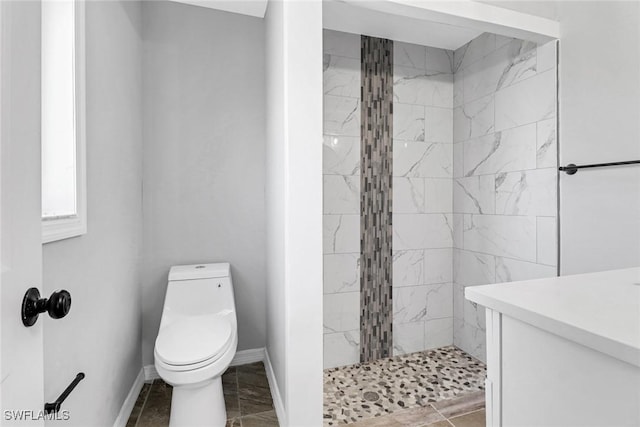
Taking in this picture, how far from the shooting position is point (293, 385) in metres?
1.53

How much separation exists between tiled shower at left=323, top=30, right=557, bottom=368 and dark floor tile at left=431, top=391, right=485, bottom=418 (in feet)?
1.74

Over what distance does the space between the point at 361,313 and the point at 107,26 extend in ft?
7.47

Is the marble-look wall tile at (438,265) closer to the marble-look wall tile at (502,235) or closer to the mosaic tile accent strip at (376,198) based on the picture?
the marble-look wall tile at (502,235)

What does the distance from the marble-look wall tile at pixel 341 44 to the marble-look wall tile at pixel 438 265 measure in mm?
1598

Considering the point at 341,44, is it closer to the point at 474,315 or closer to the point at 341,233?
the point at 341,233

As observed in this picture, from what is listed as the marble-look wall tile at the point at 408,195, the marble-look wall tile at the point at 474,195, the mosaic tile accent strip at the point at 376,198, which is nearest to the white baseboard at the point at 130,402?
the mosaic tile accent strip at the point at 376,198

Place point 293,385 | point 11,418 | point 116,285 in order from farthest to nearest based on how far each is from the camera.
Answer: point 116,285 → point 293,385 → point 11,418

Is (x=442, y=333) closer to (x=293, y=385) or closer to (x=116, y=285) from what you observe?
(x=293, y=385)

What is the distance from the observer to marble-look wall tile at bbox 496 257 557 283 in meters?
2.06

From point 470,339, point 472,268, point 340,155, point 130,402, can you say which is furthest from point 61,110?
point 470,339

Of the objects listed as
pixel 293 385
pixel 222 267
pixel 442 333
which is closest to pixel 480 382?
pixel 442 333

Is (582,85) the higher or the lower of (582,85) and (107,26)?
the lower

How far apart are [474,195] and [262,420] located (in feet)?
6.70

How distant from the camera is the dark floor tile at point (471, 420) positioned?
181 centimetres
